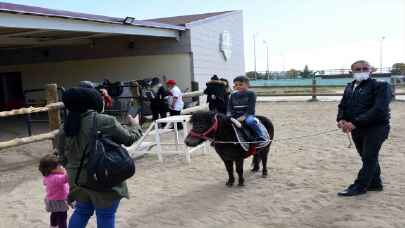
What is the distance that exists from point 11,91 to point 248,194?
593 inches

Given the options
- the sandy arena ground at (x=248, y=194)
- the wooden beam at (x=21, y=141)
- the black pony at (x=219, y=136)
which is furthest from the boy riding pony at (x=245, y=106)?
the wooden beam at (x=21, y=141)

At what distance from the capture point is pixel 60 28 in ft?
30.3

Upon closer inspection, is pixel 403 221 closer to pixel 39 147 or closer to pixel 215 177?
pixel 215 177

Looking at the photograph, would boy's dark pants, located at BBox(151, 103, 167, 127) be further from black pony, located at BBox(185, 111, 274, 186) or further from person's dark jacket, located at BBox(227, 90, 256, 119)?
black pony, located at BBox(185, 111, 274, 186)

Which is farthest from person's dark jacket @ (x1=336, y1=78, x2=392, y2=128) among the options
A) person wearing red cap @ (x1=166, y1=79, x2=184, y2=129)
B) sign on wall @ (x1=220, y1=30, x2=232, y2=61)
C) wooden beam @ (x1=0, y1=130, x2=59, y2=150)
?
sign on wall @ (x1=220, y1=30, x2=232, y2=61)

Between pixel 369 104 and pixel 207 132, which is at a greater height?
pixel 369 104

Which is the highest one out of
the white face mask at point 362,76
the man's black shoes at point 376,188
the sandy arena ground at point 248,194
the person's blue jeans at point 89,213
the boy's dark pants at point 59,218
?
the white face mask at point 362,76

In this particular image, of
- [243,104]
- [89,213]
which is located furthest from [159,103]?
[89,213]

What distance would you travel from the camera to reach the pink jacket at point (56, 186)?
12.7 feet

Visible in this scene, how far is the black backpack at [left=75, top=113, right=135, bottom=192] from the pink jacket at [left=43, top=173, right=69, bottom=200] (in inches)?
32.6

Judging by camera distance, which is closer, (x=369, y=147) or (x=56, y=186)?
(x=56, y=186)

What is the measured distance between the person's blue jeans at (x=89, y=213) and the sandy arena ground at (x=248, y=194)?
1.31 m

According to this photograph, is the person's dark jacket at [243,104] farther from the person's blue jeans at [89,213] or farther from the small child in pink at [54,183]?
the person's blue jeans at [89,213]

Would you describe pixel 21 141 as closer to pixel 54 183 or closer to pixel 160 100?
pixel 160 100
